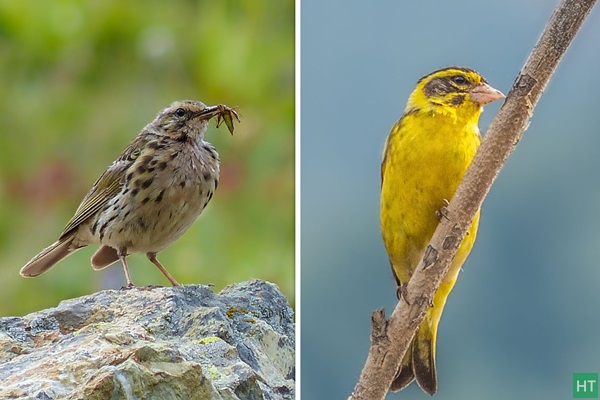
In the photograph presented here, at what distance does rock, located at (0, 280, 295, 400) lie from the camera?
5.82ft

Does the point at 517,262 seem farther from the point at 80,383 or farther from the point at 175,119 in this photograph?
the point at 80,383

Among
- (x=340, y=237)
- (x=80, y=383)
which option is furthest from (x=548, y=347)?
(x=80, y=383)

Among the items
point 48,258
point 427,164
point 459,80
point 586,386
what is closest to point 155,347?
point 48,258

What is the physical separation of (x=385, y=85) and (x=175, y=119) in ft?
1.80

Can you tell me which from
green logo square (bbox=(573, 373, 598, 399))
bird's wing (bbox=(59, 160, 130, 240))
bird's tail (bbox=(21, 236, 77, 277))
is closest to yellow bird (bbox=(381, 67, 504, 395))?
green logo square (bbox=(573, 373, 598, 399))

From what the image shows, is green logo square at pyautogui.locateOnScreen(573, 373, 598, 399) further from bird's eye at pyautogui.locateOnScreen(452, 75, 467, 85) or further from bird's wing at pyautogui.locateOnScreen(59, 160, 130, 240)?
bird's wing at pyautogui.locateOnScreen(59, 160, 130, 240)

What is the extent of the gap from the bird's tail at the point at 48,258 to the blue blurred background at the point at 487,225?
62 centimetres

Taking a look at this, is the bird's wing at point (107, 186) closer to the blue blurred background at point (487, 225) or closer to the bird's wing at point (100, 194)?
the bird's wing at point (100, 194)

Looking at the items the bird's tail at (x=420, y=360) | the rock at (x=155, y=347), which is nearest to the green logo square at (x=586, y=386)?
the bird's tail at (x=420, y=360)

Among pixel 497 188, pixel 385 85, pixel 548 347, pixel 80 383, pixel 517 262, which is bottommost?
pixel 80 383

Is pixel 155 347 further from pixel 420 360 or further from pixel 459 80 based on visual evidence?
pixel 459 80

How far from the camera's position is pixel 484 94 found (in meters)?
2.35

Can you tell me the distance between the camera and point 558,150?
8.34 ft

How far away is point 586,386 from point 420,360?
42 cm
